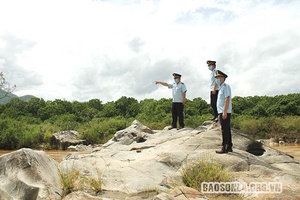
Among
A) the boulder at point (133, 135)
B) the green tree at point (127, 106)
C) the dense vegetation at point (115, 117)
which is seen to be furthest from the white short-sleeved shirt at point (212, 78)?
the green tree at point (127, 106)

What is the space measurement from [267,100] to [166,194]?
43171 millimetres

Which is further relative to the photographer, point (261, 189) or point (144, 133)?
point (144, 133)

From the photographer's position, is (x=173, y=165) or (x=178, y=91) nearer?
(x=173, y=165)

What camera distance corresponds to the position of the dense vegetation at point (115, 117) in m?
27.1

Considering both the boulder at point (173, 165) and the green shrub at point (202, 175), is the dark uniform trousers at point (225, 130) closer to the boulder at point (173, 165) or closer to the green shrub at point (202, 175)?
the boulder at point (173, 165)

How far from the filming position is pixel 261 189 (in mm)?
6375

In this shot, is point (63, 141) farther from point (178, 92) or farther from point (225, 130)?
point (225, 130)

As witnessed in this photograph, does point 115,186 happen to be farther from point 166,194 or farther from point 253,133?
point 253,133

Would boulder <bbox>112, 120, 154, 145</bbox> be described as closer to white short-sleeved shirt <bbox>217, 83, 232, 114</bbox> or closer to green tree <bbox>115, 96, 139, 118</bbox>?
white short-sleeved shirt <bbox>217, 83, 232, 114</bbox>

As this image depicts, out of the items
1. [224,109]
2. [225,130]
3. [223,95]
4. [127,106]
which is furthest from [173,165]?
[127,106]

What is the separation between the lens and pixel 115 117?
137ft

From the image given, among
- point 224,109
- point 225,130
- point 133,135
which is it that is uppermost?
point 224,109

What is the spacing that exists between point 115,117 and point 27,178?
117 ft

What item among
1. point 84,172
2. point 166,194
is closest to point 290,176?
point 166,194
